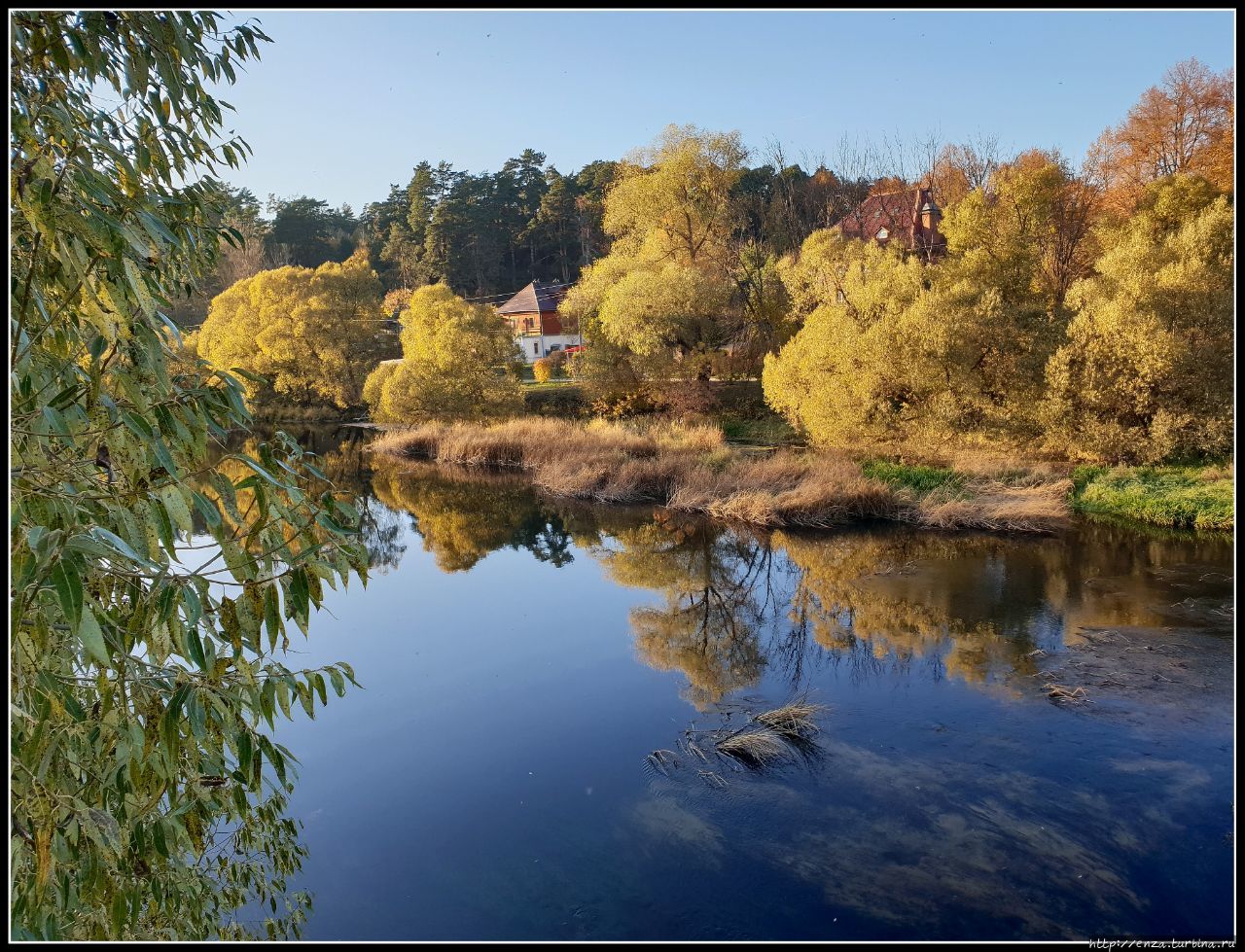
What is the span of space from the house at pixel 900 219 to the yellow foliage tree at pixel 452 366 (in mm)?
11432

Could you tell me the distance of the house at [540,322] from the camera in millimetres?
41438

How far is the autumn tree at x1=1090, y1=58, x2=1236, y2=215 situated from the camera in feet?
66.1

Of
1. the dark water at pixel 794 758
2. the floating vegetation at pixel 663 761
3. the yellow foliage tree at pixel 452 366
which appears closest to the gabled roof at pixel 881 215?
the yellow foliage tree at pixel 452 366

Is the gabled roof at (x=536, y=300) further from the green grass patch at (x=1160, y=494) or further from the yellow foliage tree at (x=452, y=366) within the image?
the green grass patch at (x=1160, y=494)

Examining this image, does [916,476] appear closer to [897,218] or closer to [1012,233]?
[1012,233]

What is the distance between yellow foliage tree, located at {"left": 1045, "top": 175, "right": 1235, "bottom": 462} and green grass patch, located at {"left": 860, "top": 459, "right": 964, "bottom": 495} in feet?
7.82

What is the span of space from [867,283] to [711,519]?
272 inches

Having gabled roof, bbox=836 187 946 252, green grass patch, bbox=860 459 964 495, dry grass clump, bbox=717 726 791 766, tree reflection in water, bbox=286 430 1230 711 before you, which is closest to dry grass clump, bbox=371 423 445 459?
tree reflection in water, bbox=286 430 1230 711

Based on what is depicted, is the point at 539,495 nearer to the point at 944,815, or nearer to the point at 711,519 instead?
the point at 711,519

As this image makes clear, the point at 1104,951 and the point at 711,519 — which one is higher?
the point at 711,519

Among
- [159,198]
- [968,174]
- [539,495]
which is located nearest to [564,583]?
[539,495]

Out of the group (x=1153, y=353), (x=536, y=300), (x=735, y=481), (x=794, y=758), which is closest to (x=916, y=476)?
(x=735, y=481)

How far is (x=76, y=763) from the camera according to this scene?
84.7 inches

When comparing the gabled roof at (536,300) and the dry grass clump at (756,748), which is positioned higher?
the gabled roof at (536,300)
